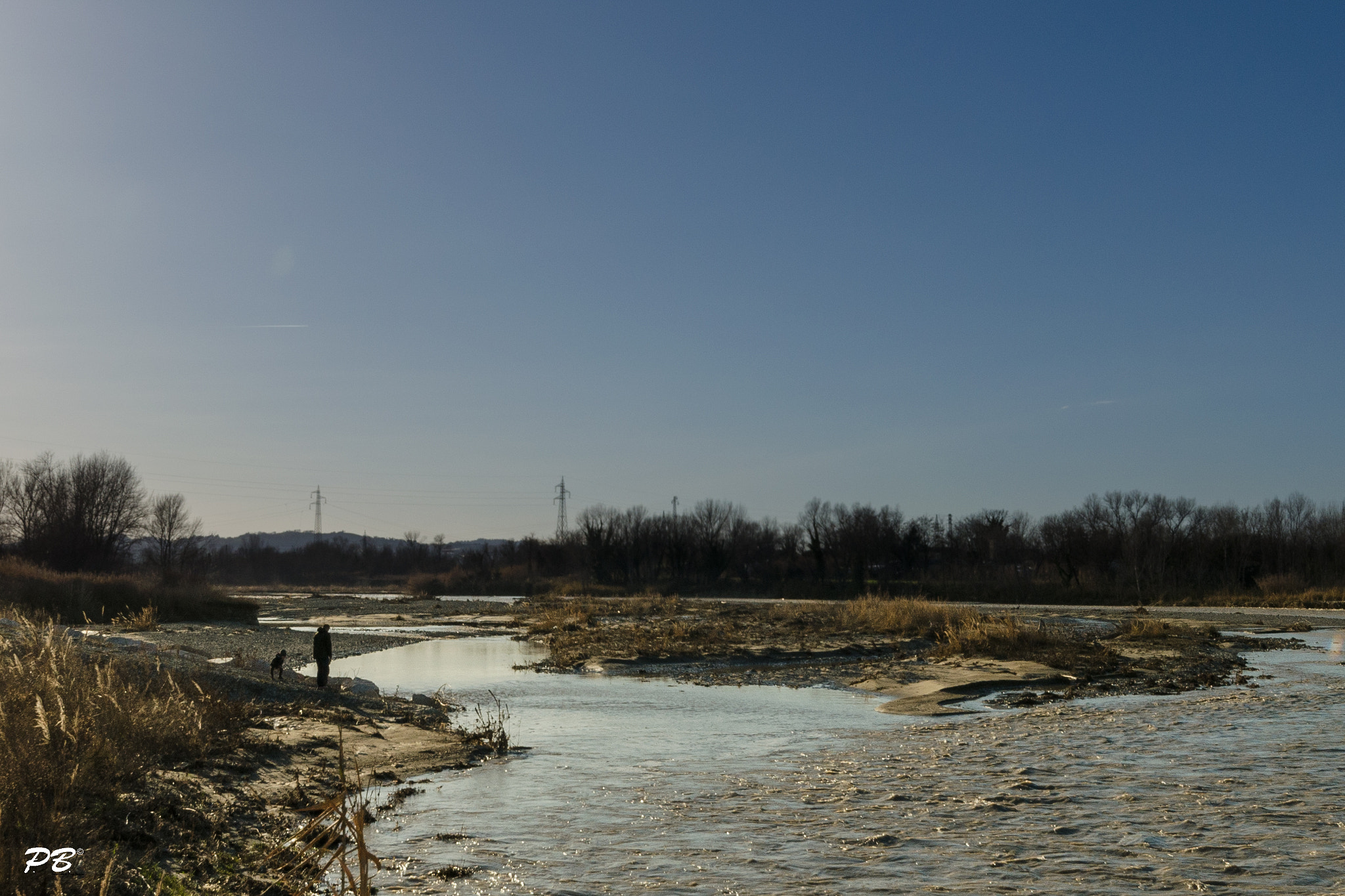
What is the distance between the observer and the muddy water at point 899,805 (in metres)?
7.27

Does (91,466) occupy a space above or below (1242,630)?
above

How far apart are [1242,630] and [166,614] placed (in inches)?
1660

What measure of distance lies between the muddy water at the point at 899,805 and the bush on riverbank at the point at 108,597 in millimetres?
24437

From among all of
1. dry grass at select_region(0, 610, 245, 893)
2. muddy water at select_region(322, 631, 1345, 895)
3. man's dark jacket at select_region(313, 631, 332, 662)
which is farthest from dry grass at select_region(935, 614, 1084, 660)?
dry grass at select_region(0, 610, 245, 893)

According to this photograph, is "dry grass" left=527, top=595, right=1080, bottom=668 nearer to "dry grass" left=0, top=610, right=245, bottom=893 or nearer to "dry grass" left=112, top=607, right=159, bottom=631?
"dry grass" left=112, top=607, right=159, bottom=631

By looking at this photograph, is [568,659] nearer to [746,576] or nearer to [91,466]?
[91,466]

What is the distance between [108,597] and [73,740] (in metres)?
35.9

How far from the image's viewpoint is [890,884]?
703 centimetres

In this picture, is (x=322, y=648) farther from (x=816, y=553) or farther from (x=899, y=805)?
(x=816, y=553)

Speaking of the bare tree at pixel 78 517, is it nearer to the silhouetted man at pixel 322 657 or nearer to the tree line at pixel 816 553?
the tree line at pixel 816 553

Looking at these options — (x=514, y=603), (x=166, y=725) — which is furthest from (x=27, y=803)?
(x=514, y=603)
